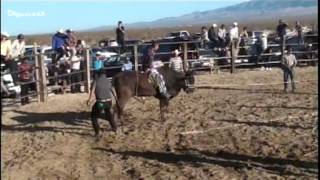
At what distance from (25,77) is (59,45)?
Result: 8.01 ft

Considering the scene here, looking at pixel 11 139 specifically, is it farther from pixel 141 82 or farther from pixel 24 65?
pixel 24 65

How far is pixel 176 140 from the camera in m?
11.6

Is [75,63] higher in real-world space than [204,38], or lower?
lower

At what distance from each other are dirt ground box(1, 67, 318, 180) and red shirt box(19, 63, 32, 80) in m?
0.70

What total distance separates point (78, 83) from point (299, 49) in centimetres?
977

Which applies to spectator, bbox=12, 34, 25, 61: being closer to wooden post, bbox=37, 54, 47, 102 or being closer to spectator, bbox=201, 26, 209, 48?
wooden post, bbox=37, 54, 47, 102

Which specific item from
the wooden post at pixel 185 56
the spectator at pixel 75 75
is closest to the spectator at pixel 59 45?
the spectator at pixel 75 75

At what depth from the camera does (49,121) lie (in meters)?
14.1

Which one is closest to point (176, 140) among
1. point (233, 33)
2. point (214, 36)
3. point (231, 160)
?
point (231, 160)

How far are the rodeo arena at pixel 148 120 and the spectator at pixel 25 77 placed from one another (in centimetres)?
3

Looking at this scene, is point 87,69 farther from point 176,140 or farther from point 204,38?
point 204,38

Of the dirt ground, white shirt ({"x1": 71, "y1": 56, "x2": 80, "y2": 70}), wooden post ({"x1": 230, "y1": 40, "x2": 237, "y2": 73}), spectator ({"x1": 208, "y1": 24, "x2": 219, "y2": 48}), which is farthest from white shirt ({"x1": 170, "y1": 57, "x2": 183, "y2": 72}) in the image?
spectator ({"x1": 208, "y1": 24, "x2": 219, "y2": 48})

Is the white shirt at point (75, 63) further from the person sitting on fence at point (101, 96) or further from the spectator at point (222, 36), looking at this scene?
the spectator at point (222, 36)

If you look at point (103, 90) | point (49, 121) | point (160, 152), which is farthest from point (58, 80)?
point (160, 152)
